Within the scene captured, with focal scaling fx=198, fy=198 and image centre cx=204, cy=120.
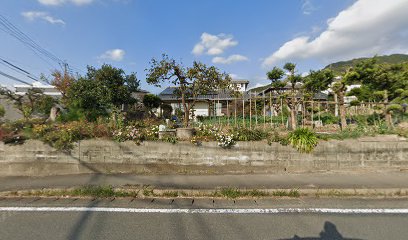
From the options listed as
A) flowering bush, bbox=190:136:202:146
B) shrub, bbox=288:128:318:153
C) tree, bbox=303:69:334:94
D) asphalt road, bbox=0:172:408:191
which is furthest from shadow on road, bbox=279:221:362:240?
tree, bbox=303:69:334:94

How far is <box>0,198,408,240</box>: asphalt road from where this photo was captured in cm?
276

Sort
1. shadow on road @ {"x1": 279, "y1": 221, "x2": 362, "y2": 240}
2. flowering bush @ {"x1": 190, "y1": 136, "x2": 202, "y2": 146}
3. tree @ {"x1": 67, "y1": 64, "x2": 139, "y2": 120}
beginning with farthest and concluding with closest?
tree @ {"x1": 67, "y1": 64, "x2": 139, "y2": 120}
flowering bush @ {"x1": 190, "y1": 136, "x2": 202, "y2": 146}
shadow on road @ {"x1": 279, "y1": 221, "x2": 362, "y2": 240}

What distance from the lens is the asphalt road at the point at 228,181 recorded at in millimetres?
4566

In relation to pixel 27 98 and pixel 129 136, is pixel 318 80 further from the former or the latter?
pixel 27 98

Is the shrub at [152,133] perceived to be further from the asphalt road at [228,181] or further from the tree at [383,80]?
the tree at [383,80]

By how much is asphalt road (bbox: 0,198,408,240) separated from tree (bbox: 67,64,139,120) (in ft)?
20.3

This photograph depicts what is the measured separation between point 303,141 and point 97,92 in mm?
8852

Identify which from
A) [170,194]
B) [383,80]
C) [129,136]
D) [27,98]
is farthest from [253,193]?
[27,98]

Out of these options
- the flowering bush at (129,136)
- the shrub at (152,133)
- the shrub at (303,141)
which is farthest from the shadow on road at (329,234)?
the flowering bush at (129,136)

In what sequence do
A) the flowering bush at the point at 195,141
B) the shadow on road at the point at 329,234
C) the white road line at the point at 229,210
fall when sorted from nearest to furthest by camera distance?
the shadow on road at the point at 329,234
the white road line at the point at 229,210
the flowering bush at the point at 195,141

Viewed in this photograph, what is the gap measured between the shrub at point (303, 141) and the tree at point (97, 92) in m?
7.44

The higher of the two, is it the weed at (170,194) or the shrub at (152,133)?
the shrub at (152,133)

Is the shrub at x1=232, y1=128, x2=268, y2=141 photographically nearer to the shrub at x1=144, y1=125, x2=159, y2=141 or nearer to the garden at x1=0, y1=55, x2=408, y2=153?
the garden at x1=0, y1=55, x2=408, y2=153

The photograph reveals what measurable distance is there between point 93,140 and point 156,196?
3.06 metres
